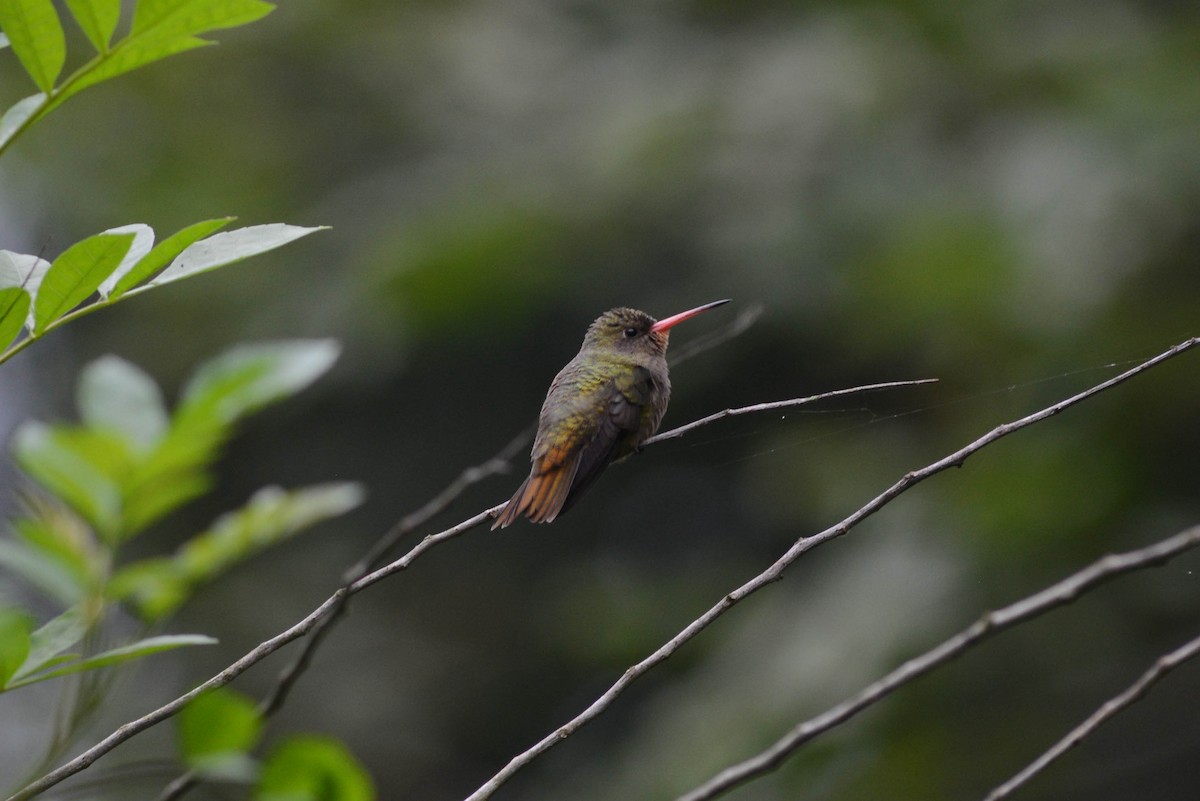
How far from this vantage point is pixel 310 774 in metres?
0.86

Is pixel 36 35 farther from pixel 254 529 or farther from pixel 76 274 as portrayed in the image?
pixel 254 529

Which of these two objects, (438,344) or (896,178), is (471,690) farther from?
(896,178)

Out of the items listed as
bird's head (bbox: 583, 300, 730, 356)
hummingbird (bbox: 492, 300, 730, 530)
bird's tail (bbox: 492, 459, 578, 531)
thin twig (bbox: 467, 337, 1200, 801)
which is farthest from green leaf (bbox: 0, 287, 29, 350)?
bird's head (bbox: 583, 300, 730, 356)

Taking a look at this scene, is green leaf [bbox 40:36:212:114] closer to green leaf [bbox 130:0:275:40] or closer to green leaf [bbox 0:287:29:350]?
green leaf [bbox 130:0:275:40]

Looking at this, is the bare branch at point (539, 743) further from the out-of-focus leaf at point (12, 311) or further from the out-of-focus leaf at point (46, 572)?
the out-of-focus leaf at point (12, 311)

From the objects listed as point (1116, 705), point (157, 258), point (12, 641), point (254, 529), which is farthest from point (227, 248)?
point (1116, 705)

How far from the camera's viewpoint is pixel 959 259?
5.97 m

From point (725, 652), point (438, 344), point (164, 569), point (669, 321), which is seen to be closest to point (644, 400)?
point (669, 321)

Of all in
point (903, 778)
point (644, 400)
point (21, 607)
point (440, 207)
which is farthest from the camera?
point (440, 207)

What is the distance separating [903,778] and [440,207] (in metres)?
4.30

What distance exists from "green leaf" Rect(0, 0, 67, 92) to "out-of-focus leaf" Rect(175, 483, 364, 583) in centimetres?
53

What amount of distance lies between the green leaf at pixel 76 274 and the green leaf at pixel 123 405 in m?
0.31

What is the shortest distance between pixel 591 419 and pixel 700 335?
3238 millimetres

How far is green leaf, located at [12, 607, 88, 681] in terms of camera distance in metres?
1.08
